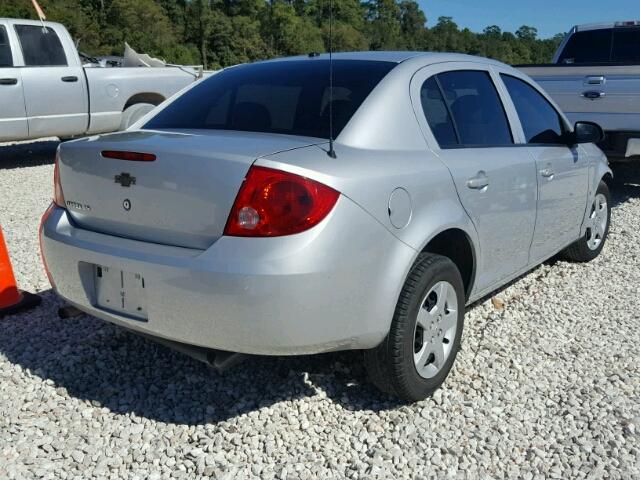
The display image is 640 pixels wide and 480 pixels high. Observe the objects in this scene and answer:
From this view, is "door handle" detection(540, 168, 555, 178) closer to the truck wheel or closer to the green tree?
the truck wheel

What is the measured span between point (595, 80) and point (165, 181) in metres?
5.55

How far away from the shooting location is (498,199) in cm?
331

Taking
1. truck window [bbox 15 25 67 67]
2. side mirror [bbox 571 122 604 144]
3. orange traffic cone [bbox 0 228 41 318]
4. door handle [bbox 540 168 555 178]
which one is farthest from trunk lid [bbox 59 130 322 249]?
truck window [bbox 15 25 67 67]

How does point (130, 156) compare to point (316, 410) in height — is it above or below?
above

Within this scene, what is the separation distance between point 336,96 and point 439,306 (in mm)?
1073

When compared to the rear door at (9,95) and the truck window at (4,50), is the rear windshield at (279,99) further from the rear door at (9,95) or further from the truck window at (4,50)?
the truck window at (4,50)

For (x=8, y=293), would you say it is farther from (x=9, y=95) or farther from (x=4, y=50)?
(x=4, y=50)

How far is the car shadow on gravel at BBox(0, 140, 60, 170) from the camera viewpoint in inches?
389

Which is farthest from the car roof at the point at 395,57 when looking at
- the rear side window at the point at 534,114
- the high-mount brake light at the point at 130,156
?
the high-mount brake light at the point at 130,156

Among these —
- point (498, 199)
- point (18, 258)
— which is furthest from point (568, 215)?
point (18, 258)

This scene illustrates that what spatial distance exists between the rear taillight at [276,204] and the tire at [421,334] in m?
0.62

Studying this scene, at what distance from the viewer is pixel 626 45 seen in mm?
8641

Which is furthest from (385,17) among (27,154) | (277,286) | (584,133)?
(277,286)

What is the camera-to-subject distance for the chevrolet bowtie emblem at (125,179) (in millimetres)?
2596
